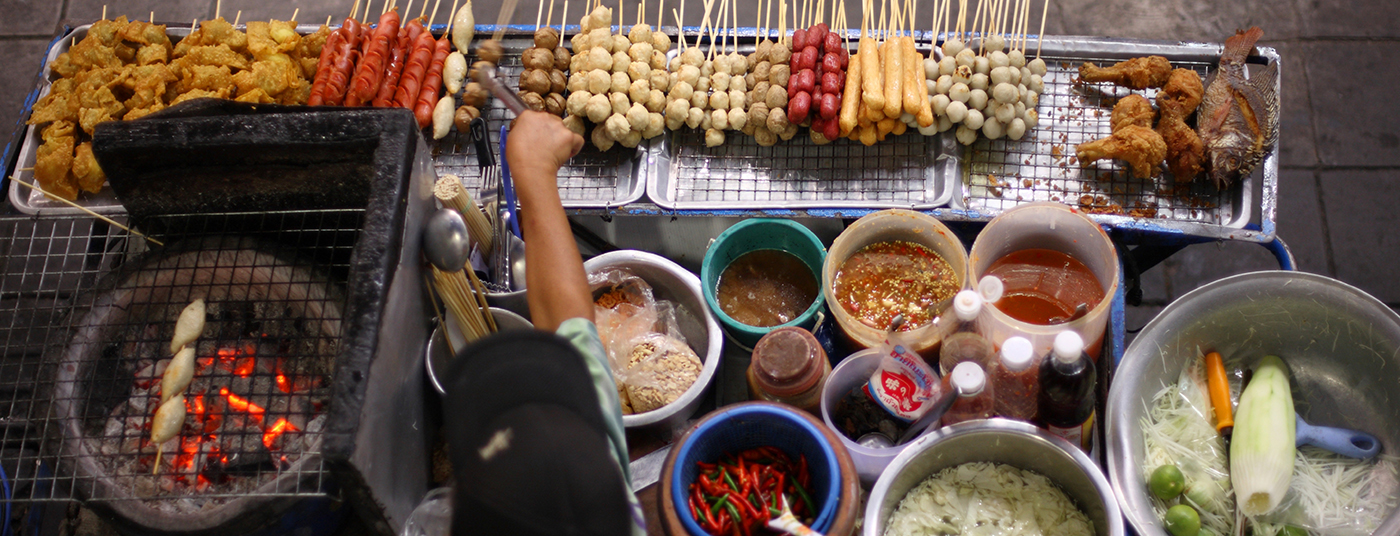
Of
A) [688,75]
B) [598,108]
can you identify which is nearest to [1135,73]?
[688,75]

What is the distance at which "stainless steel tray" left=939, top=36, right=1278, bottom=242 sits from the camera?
2.75 meters

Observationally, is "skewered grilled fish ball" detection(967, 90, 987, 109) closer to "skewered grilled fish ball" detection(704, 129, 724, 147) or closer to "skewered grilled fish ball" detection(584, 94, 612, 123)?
"skewered grilled fish ball" detection(704, 129, 724, 147)

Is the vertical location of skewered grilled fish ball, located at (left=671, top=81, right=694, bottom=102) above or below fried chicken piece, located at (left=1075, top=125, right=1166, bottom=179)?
above

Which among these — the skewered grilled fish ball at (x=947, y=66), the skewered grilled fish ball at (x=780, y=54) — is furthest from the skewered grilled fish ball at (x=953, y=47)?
the skewered grilled fish ball at (x=780, y=54)

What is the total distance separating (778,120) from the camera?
9.91 feet

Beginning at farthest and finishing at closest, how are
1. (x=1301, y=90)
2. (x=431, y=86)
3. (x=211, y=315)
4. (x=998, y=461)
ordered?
(x=1301, y=90), (x=431, y=86), (x=211, y=315), (x=998, y=461)

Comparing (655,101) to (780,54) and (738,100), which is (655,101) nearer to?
(738,100)

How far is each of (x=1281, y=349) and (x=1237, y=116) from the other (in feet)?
3.26

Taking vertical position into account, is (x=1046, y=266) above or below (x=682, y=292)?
above

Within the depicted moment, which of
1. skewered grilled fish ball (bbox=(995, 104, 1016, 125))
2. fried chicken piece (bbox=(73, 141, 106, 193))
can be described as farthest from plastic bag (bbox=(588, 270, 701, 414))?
fried chicken piece (bbox=(73, 141, 106, 193))

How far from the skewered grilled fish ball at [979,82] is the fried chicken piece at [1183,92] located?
644mm

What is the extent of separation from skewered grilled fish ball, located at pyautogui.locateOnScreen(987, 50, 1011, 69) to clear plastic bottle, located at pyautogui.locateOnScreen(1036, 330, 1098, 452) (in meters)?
1.42

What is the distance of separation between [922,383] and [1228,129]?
161 centimetres

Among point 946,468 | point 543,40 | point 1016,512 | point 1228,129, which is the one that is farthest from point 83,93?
point 1228,129
